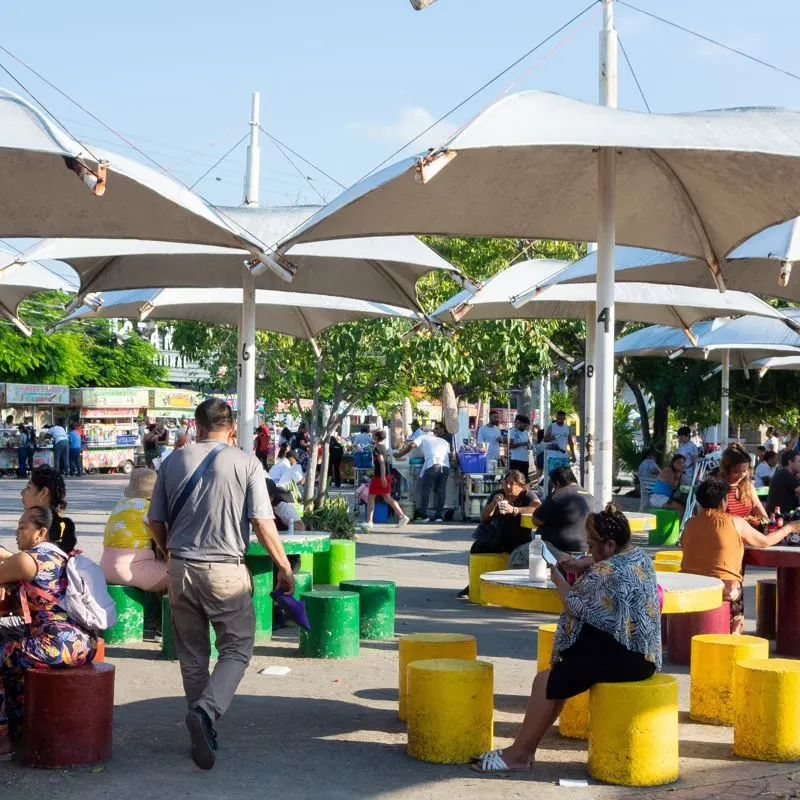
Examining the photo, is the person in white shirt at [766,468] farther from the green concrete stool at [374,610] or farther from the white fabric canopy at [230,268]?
the green concrete stool at [374,610]

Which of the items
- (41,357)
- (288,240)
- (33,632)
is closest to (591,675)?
(33,632)

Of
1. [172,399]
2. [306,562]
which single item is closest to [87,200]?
[306,562]

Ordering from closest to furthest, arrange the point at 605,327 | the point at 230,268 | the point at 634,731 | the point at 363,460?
the point at 634,731 < the point at 605,327 < the point at 230,268 < the point at 363,460

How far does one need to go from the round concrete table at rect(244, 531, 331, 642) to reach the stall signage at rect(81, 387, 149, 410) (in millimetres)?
28712

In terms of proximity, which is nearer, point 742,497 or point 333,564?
point 742,497

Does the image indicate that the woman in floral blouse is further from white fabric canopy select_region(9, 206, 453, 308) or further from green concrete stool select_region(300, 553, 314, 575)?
white fabric canopy select_region(9, 206, 453, 308)

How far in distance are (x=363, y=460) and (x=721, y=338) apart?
756 cm

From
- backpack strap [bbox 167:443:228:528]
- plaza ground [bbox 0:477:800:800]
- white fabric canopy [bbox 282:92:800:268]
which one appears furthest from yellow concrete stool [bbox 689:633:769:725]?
backpack strap [bbox 167:443:228:528]

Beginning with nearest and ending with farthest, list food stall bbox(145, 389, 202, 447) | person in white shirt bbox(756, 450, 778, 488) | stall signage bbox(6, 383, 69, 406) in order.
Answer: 1. person in white shirt bbox(756, 450, 778, 488)
2. stall signage bbox(6, 383, 69, 406)
3. food stall bbox(145, 389, 202, 447)

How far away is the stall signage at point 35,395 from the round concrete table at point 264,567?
28566 mm

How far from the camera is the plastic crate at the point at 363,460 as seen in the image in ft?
72.2

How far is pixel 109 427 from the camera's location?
1451 inches

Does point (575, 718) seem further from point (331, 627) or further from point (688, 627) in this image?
point (331, 627)

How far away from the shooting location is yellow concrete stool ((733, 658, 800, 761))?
19.3 feet
